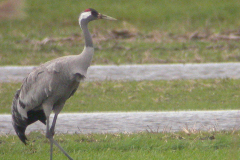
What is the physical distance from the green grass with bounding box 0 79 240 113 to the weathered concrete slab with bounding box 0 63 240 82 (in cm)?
35

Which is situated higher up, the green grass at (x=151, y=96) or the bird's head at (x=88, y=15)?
the bird's head at (x=88, y=15)

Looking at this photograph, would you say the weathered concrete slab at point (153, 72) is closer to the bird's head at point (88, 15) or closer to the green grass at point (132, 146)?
the green grass at point (132, 146)

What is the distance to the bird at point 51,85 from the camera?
5.45m

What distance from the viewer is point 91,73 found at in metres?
10.5

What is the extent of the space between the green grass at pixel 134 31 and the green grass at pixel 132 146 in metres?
5.55

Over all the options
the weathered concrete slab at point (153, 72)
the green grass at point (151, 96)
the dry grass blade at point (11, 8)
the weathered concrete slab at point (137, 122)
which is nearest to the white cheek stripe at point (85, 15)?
the weathered concrete slab at point (137, 122)

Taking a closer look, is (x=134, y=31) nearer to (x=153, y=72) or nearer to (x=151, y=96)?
(x=153, y=72)

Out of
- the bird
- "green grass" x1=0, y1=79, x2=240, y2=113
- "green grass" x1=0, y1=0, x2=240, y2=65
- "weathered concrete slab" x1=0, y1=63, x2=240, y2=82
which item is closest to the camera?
the bird

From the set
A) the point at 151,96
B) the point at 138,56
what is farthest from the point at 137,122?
the point at 138,56

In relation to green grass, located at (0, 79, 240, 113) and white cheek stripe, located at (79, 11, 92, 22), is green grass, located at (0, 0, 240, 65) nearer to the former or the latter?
green grass, located at (0, 79, 240, 113)

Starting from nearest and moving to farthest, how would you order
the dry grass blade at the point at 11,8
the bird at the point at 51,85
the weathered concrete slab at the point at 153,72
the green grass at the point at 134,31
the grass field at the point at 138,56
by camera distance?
the dry grass blade at the point at 11,8 < the bird at the point at 51,85 < the grass field at the point at 138,56 < the weathered concrete slab at the point at 153,72 < the green grass at the point at 134,31

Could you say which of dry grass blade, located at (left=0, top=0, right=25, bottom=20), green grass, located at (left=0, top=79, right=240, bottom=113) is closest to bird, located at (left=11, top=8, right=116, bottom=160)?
dry grass blade, located at (left=0, top=0, right=25, bottom=20)

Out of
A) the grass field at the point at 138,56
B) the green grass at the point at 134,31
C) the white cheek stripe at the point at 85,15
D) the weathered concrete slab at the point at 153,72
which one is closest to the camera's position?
the white cheek stripe at the point at 85,15

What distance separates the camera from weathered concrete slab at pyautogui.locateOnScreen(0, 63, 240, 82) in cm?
1038
